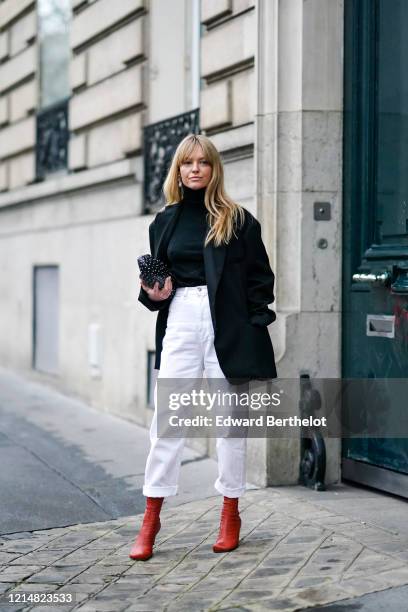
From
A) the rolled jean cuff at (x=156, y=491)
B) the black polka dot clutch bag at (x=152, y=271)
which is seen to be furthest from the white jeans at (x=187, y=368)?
the black polka dot clutch bag at (x=152, y=271)

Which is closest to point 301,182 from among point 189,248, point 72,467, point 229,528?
point 189,248

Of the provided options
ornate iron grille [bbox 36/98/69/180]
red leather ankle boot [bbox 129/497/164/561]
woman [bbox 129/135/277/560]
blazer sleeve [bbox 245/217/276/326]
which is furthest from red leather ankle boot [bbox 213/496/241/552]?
ornate iron grille [bbox 36/98/69/180]

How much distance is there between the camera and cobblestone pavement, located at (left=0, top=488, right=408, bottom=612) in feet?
13.3

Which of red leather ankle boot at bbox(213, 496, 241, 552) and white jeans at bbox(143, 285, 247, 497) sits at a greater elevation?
white jeans at bbox(143, 285, 247, 497)

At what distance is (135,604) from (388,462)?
2.16 m

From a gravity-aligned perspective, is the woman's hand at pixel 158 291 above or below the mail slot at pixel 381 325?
above

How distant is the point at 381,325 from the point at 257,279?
1251 mm

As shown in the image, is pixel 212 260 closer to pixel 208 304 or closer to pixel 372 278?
pixel 208 304

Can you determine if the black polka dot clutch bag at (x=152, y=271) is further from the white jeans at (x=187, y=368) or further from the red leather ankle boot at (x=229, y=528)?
the red leather ankle boot at (x=229, y=528)

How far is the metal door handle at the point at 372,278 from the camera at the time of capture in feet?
18.2

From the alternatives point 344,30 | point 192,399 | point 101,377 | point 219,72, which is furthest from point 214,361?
point 101,377

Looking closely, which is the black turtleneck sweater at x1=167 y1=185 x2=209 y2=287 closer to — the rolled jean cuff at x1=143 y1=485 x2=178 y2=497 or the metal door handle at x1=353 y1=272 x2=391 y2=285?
the rolled jean cuff at x1=143 y1=485 x2=178 y2=497

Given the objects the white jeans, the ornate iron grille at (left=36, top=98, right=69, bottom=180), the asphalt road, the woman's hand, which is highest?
the ornate iron grille at (left=36, top=98, right=69, bottom=180)

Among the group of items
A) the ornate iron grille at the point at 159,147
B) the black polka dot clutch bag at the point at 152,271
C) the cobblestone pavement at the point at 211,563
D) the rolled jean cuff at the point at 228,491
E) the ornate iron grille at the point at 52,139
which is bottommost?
the cobblestone pavement at the point at 211,563
